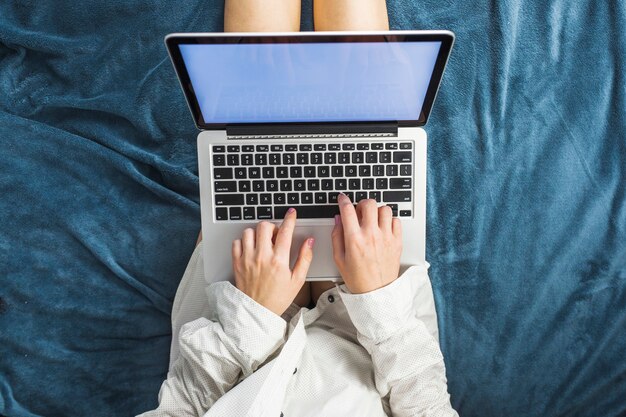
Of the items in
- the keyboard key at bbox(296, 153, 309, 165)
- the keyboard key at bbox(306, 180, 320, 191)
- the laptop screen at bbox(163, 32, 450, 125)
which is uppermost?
the laptop screen at bbox(163, 32, 450, 125)

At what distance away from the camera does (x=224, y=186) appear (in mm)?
944

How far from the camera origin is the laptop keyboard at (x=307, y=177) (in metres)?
0.94

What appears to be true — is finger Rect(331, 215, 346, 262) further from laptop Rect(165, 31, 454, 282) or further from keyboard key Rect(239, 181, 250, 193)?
keyboard key Rect(239, 181, 250, 193)

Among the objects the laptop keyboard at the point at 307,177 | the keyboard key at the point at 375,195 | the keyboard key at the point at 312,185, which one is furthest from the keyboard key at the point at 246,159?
the keyboard key at the point at 375,195

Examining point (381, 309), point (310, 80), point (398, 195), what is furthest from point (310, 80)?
point (381, 309)

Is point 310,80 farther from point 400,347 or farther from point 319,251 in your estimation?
point 400,347

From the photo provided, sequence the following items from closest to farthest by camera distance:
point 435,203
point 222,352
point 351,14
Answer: point 222,352 → point 351,14 → point 435,203

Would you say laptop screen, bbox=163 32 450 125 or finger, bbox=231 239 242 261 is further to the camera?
finger, bbox=231 239 242 261

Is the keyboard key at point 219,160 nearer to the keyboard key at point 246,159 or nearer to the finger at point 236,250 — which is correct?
the keyboard key at point 246,159

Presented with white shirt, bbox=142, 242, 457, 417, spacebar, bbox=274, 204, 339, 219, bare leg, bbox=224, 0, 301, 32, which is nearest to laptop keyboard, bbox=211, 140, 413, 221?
spacebar, bbox=274, 204, 339, 219

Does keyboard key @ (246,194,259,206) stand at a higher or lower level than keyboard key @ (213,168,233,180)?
lower

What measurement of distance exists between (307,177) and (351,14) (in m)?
0.29

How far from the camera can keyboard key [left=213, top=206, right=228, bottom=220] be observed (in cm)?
95

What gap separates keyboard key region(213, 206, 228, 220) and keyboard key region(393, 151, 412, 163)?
0.94 ft
